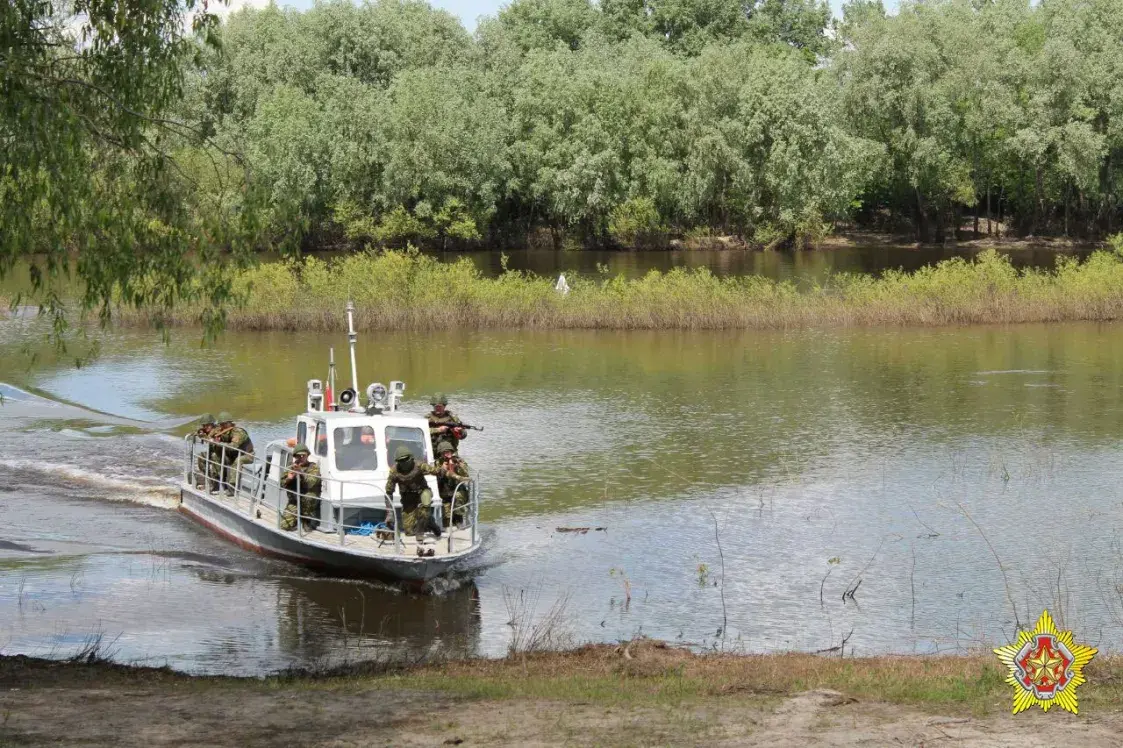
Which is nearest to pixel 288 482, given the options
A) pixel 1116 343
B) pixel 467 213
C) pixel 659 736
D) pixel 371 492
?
pixel 371 492

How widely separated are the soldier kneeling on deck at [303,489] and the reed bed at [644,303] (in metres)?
27.2

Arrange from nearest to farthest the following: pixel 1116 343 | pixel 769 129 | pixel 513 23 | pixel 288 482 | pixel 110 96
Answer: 1. pixel 110 96
2. pixel 288 482
3. pixel 1116 343
4. pixel 769 129
5. pixel 513 23

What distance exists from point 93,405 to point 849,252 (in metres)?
63.2

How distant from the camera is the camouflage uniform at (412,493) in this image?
19.5m

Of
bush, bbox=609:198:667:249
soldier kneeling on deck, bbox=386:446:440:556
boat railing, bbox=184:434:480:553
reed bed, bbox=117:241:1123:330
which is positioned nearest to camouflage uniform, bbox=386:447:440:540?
soldier kneeling on deck, bbox=386:446:440:556

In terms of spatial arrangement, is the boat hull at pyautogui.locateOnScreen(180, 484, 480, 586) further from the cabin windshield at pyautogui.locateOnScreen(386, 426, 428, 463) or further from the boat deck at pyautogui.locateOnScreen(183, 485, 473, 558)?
the cabin windshield at pyautogui.locateOnScreen(386, 426, 428, 463)

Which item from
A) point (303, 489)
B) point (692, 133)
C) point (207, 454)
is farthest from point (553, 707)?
point (692, 133)

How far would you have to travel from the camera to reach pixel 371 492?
21.1 metres

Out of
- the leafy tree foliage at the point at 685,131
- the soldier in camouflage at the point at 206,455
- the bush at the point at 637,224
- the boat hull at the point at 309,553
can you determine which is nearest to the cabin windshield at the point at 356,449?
the boat hull at the point at 309,553

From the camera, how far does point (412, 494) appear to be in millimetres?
19594

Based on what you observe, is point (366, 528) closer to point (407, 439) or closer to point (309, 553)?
point (309, 553)

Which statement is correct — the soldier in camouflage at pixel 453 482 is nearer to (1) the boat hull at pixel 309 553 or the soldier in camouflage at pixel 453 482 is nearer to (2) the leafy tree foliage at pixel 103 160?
(1) the boat hull at pixel 309 553

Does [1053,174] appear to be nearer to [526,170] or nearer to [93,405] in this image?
[526,170]

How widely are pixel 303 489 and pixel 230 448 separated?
338 centimetres
